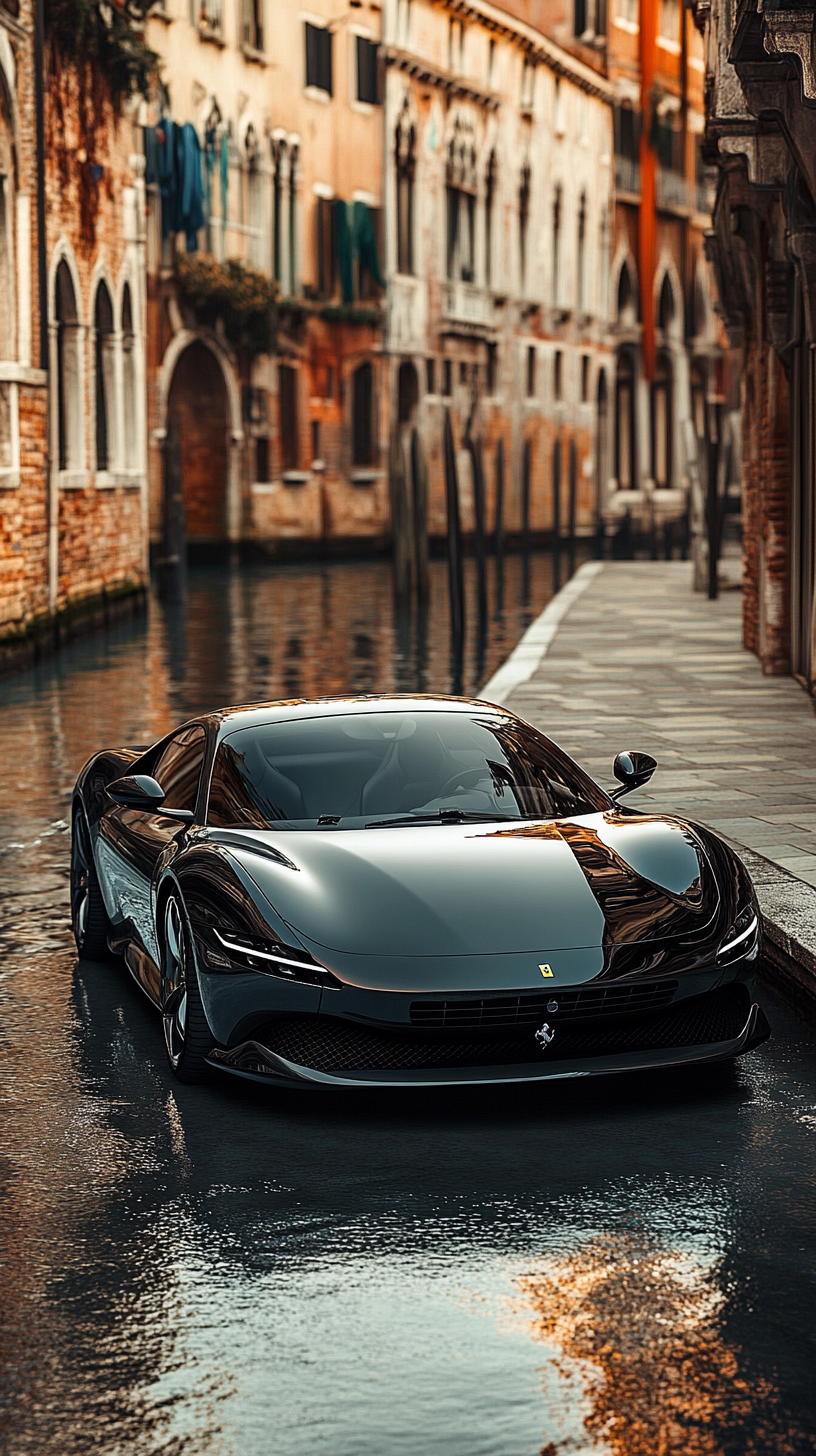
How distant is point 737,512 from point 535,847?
6178 centimetres

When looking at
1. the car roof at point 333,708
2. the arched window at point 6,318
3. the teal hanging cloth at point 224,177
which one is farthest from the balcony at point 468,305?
the car roof at point 333,708

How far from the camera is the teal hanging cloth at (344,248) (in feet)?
158

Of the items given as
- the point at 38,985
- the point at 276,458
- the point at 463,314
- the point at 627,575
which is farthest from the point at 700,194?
the point at 38,985

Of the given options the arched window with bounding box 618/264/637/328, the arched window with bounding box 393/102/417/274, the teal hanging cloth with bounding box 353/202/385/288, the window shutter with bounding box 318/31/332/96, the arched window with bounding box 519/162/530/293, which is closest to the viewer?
the window shutter with bounding box 318/31/332/96

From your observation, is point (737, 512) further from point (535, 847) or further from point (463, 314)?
point (535, 847)

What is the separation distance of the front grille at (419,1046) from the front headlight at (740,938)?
234mm

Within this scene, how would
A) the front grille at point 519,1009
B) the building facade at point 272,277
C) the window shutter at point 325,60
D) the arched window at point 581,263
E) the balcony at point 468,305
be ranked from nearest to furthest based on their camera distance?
the front grille at point 519,1009
the building facade at point 272,277
the window shutter at point 325,60
the balcony at point 468,305
the arched window at point 581,263

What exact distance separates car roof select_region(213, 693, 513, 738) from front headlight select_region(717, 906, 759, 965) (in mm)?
1388

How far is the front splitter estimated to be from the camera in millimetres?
5234

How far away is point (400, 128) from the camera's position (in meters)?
50.9

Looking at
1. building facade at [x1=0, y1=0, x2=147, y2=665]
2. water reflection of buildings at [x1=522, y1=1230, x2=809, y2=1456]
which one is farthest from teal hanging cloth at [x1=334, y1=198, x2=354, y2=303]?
water reflection of buildings at [x1=522, y1=1230, x2=809, y2=1456]

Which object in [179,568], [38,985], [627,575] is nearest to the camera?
[38,985]

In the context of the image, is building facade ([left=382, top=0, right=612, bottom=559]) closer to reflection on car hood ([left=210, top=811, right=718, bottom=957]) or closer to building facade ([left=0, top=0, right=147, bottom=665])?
building facade ([left=0, top=0, right=147, bottom=665])

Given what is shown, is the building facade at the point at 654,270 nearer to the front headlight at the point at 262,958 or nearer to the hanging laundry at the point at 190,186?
the hanging laundry at the point at 190,186
